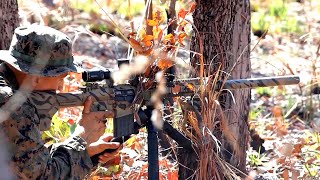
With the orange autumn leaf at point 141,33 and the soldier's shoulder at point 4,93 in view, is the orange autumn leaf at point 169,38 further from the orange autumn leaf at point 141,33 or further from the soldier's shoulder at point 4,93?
the soldier's shoulder at point 4,93

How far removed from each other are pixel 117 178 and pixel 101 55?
475 cm

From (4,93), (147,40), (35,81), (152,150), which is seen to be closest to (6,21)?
(147,40)

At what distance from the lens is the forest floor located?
573cm

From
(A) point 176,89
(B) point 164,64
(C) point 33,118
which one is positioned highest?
(B) point 164,64

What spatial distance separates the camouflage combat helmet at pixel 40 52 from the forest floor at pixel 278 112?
4.45 ft

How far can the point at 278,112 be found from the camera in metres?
7.59

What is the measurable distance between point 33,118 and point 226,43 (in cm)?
163

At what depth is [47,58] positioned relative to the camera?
13.0 feet

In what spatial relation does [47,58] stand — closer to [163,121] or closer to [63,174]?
[63,174]

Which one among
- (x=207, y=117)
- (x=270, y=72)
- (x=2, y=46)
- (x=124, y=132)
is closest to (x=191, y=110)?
(x=207, y=117)

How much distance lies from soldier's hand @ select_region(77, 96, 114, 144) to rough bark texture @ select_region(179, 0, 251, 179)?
0.95m

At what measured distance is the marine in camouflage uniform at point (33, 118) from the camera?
12.6 feet

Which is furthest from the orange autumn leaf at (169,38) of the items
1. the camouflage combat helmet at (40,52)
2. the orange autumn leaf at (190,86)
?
the camouflage combat helmet at (40,52)

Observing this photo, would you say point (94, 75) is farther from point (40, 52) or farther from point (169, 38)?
point (169, 38)
